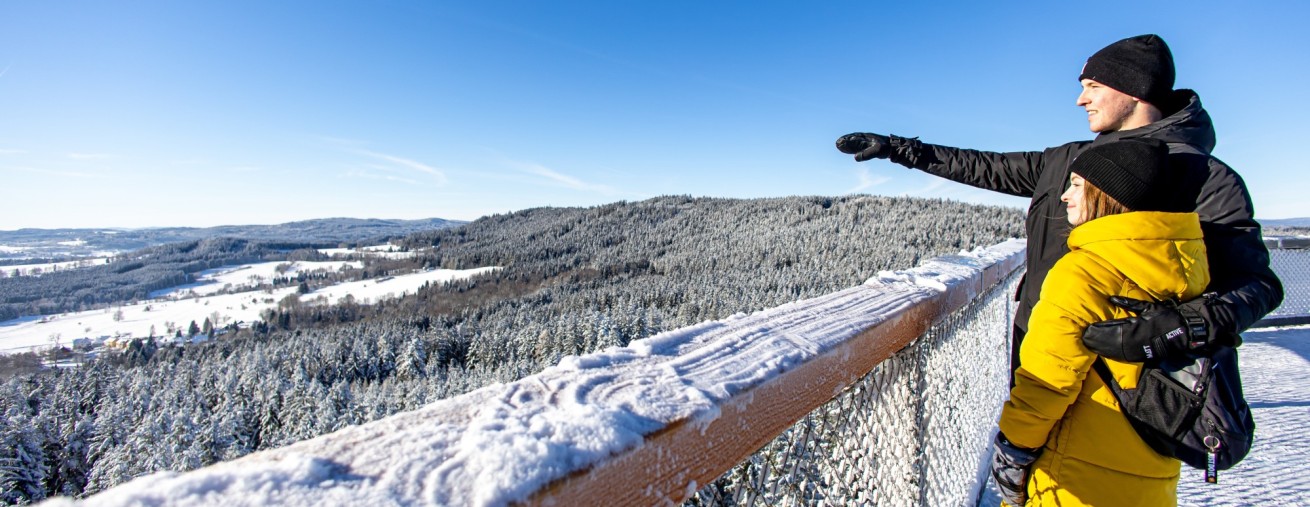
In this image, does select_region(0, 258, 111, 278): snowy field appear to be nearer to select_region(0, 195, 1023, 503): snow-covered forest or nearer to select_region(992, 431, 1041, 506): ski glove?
select_region(0, 195, 1023, 503): snow-covered forest

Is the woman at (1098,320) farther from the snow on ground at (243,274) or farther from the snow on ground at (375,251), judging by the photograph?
the snow on ground at (375,251)

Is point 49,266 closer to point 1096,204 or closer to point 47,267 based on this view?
point 47,267

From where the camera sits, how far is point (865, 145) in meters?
2.93

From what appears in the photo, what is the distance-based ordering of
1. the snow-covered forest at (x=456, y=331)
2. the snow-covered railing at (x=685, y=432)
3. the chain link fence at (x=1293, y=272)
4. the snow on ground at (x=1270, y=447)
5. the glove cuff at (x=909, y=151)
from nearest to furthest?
the snow-covered railing at (x=685, y=432), the glove cuff at (x=909, y=151), the snow on ground at (x=1270, y=447), the chain link fence at (x=1293, y=272), the snow-covered forest at (x=456, y=331)

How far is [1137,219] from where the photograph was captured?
150 cm

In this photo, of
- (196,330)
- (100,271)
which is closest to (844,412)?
(196,330)

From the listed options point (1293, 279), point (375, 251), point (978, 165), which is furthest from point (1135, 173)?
point (375, 251)

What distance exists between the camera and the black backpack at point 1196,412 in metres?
1.47

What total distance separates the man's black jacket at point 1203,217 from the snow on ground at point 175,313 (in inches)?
4308

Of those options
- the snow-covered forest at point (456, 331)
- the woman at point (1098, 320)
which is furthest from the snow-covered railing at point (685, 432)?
the snow-covered forest at point (456, 331)

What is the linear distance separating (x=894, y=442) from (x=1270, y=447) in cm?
361

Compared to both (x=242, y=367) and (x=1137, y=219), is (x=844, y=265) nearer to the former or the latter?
(x=242, y=367)

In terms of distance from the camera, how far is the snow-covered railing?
54 cm

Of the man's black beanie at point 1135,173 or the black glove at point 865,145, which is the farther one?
the black glove at point 865,145
